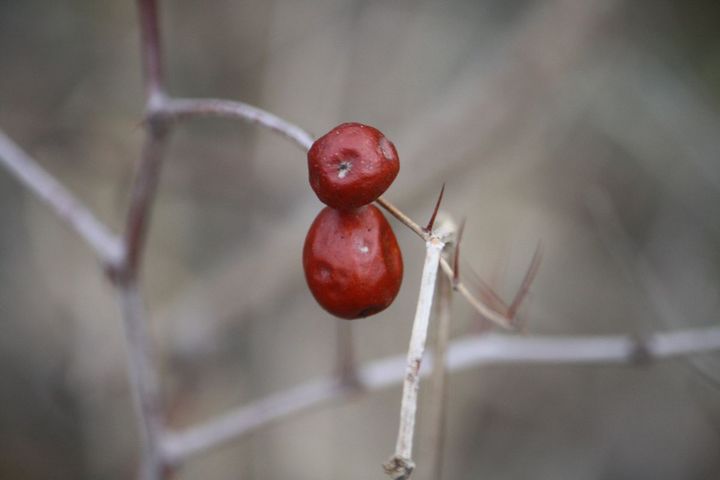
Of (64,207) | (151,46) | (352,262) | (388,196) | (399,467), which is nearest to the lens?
(399,467)

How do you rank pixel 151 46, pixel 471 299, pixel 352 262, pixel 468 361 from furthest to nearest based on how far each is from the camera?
Answer: pixel 468 361 < pixel 151 46 < pixel 471 299 < pixel 352 262

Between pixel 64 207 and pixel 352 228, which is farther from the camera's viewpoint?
pixel 64 207

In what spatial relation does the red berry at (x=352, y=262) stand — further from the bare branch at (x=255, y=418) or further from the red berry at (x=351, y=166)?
the bare branch at (x=255, y=418)

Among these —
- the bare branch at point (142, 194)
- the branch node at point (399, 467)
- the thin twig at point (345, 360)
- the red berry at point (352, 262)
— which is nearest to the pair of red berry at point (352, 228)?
the red berry at point (352, 262)

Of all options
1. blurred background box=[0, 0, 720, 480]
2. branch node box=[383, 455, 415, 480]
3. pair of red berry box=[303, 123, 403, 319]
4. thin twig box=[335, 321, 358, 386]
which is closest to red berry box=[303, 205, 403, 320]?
pair of red berry box=[303, 123, 403, 319]

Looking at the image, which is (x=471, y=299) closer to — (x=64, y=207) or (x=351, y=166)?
(x=351, y=166)

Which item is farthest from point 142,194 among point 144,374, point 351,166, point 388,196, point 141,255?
point 388,196
